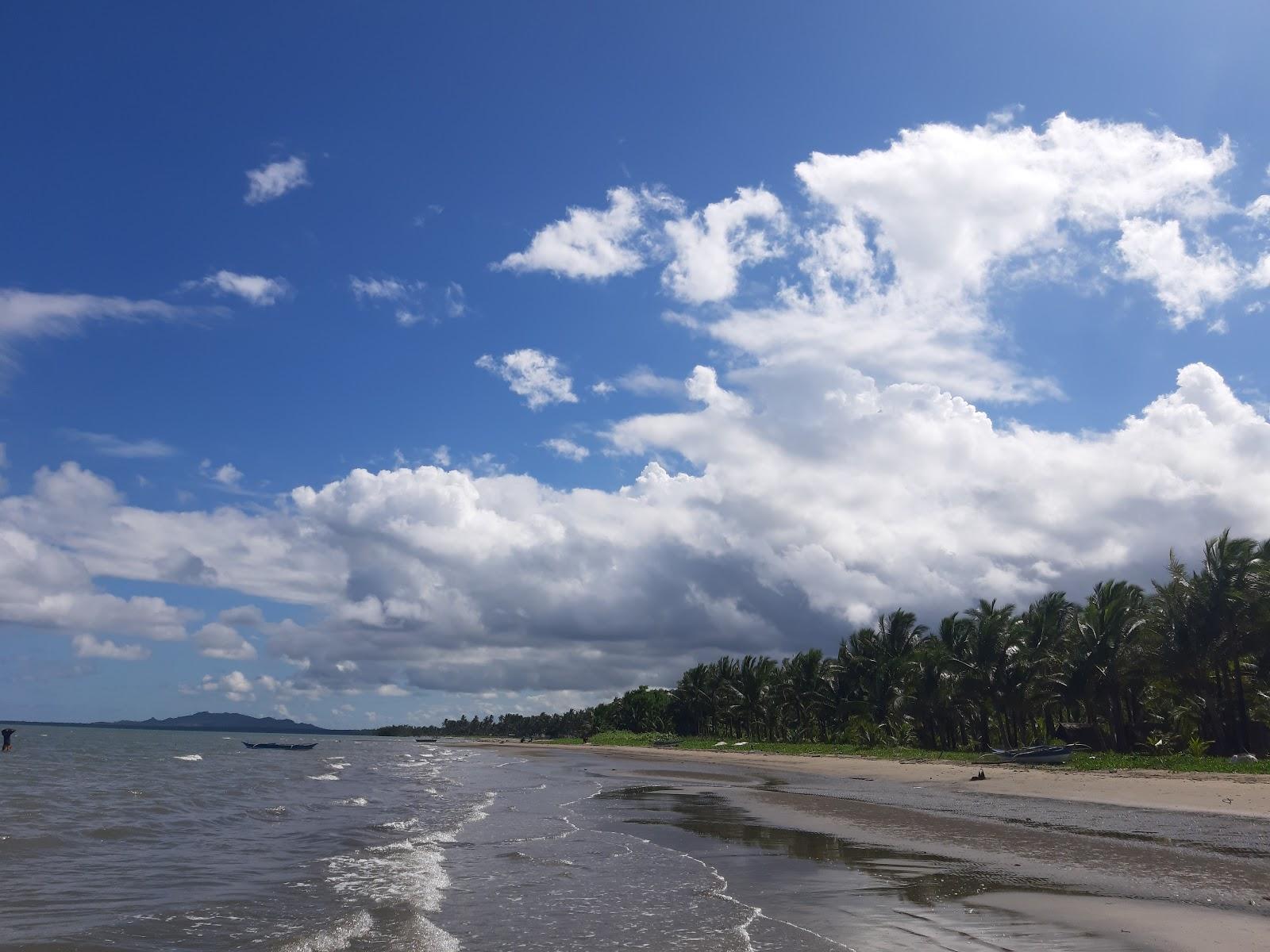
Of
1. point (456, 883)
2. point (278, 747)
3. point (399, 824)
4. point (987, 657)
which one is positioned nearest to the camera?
point (456, 883)

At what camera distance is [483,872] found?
51.1ft

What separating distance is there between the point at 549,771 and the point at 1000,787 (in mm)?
29945

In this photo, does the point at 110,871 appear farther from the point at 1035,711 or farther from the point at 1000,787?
the point at 1035,711

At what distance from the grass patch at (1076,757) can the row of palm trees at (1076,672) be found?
12.5 feet

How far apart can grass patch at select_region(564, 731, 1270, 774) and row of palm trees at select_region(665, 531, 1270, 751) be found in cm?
381

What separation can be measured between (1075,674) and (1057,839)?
35946 millimetres

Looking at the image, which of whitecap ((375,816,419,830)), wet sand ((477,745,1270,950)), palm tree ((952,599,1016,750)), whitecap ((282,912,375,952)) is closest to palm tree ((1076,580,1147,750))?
palm tree ((952,599,1016,750))

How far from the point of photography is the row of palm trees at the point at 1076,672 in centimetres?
4203

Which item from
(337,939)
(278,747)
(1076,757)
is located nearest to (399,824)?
(337,939)

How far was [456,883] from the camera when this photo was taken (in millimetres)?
14516

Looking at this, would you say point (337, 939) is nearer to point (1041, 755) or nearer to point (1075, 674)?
point (1041, 755)

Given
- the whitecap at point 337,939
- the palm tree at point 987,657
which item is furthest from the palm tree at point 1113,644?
the whitecap at point 337,939

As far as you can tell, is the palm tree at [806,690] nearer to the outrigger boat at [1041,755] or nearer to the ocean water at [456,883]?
the outrigger boat at [1041,755]

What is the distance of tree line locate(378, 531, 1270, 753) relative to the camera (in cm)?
4206
